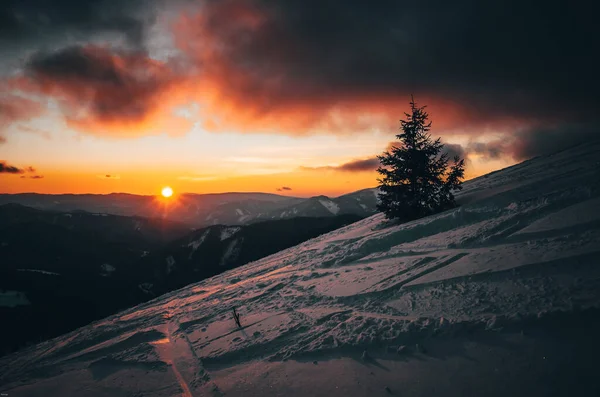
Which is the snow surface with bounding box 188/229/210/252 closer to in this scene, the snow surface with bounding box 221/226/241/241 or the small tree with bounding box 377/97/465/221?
the snow surface with bounding box 221/226/241/241

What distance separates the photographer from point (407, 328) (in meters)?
5.75

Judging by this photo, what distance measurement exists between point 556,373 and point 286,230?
74.0 m

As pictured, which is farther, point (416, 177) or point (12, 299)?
point (12, 299)

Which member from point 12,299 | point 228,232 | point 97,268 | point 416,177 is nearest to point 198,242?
point 228,232

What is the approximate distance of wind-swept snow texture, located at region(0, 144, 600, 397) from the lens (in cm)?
439

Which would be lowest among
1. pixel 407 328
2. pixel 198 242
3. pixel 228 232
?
pixel 198 242

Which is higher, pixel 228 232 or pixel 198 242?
pixel 228 232

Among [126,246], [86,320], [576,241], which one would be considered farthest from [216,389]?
[126,246]

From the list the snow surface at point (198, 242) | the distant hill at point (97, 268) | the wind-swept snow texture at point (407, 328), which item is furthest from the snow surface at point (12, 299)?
the wind-swept snow texture at point (407, 328)

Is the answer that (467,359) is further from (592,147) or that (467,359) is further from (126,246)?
(126,246)

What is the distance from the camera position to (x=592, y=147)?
16.6m

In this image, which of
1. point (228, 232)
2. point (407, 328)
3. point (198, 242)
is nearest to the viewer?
point (407, 328)

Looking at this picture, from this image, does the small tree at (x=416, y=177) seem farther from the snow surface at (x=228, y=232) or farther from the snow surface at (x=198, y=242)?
the snow surface at (x=198, y=242)

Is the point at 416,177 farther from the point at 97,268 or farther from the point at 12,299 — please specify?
the point at 97,268
